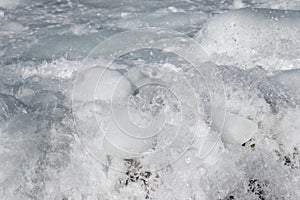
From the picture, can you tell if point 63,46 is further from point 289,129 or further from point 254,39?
point 289,129

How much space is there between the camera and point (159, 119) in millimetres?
2633

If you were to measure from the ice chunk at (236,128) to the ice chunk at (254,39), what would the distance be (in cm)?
81

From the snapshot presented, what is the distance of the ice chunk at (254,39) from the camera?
11.1 ft

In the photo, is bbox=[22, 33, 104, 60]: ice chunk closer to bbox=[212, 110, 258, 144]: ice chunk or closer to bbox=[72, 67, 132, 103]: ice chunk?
bbox=[72, 67, 132, 103]: ice chunk

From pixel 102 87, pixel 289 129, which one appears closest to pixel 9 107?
pixel 102 87

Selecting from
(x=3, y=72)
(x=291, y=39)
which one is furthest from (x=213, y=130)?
(x=3, y=72)

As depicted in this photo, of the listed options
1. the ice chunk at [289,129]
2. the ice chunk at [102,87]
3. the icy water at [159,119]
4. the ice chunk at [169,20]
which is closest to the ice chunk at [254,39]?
the icy water at [159,119]

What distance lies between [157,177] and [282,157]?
0.73 meters

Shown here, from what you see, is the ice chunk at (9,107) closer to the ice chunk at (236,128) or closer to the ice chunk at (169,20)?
the ice chunk at (236,128)

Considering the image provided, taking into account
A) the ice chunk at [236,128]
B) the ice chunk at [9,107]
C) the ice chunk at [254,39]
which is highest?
the ice chunk at [254,39]

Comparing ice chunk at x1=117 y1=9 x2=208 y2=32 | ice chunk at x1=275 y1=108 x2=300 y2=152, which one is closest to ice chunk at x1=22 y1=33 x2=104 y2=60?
ice chunk at x1=117 y1=9 x2=208 y2=32

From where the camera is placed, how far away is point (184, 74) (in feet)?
10.00

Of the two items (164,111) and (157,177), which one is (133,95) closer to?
(164,111)

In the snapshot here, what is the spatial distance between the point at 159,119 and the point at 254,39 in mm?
1340
